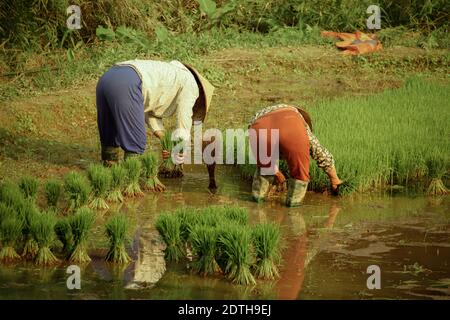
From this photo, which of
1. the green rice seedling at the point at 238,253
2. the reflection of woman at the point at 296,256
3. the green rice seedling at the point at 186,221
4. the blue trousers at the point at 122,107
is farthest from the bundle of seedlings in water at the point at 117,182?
the green rice seedling at the point at 238,253

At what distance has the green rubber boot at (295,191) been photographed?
8.86m

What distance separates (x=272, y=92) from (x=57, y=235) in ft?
18.5

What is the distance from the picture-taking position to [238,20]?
1471cm

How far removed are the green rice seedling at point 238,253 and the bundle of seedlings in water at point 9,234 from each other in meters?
1.41

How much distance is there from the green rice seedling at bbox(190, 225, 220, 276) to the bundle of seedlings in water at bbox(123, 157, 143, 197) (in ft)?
6.60

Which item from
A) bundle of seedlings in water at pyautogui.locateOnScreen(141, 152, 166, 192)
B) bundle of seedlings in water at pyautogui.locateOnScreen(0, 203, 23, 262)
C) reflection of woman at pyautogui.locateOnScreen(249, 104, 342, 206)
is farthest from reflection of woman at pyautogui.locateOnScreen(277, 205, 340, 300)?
bundle of seedlings in water at pyautogui.locateOnScreen(0, 203, 23, 262)

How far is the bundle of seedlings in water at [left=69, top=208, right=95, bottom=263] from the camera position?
286 inches

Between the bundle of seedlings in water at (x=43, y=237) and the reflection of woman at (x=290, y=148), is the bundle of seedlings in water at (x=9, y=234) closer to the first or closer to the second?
the bundle of seedlings in water at (x=43, y=237)

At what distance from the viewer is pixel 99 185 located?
28.7ft

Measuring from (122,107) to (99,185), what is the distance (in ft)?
2.33

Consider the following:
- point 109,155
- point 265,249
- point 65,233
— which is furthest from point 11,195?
point 265,249

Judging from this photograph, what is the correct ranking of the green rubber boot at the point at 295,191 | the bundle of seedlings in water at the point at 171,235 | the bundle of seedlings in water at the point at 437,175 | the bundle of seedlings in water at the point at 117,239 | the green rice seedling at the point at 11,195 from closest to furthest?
the bundle of seedlings in water at the point at 117,239 < the bundle of seedlings in water at the point at 171,235 < the green rice seedling at the point at 11,195 < the green rubber boot at the point at 295,191 < the bundle of seedlings in water at the point at 437,175

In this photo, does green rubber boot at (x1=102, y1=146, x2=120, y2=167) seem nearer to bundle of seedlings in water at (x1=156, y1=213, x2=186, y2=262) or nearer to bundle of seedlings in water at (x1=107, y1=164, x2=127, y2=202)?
bundle of seedlings in water at (x1=107, y1=164, x2=127, y2=202)

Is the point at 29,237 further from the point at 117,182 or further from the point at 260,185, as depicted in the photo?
the point at 260,185
